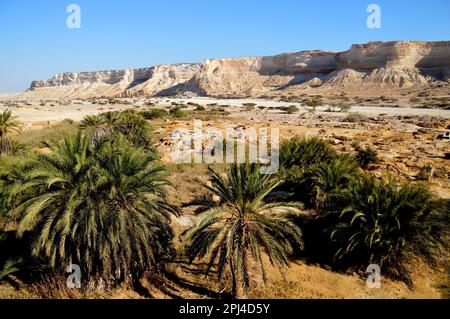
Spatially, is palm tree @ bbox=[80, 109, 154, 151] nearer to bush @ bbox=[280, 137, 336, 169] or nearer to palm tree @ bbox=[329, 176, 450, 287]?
bush @ bbox=[280, 137, 336, 169]

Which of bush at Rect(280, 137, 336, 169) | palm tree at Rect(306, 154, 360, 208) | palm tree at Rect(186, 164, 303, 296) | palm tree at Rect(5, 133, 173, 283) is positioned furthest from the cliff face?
palm tree at Rect(5, 133, 173, 283)

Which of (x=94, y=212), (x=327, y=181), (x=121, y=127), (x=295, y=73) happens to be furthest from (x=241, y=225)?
(x=295, y=73)

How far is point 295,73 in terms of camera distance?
10038 centimetres

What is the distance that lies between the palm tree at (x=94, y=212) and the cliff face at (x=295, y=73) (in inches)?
3173

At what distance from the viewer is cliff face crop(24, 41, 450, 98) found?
78.2m

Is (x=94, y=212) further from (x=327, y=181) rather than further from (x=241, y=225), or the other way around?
(x=327, y=181)

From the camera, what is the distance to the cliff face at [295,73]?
78.2 m

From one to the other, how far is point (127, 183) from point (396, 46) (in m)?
91.2

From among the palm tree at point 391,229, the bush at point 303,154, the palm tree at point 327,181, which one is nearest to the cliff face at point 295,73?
the bush at point 303,154

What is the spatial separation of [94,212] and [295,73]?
101 meters

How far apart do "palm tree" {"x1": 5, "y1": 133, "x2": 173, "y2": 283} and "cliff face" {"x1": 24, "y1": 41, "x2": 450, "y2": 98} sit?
80.6 m

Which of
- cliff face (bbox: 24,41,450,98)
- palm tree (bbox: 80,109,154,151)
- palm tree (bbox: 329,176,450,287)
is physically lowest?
palm tree (bbox: 329,176,450,287)
